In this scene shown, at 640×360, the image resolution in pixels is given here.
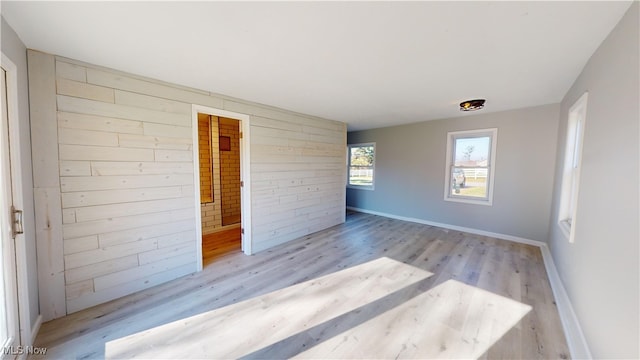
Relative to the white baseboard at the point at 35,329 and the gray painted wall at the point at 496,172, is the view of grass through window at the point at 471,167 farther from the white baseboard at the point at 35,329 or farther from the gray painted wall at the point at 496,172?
the white baseboard at the point at 35,329

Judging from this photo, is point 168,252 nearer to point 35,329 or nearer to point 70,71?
point 35,329

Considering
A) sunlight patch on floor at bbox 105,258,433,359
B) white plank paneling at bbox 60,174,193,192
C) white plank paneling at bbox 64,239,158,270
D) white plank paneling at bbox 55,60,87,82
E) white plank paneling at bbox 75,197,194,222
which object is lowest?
sunlight patch on floor at bbox 105,258,433,359

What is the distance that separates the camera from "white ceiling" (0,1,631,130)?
4.56ft

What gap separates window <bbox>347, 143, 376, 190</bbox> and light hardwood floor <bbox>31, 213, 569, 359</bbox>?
308 centimetres

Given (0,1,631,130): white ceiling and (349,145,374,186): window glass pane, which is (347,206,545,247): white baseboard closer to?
(349,145,374,186): window glass pane

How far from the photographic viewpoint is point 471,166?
15.0 feet

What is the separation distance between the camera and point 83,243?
7.01ft

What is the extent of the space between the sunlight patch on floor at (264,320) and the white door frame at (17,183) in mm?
566

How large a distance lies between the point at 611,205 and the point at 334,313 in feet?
7.09

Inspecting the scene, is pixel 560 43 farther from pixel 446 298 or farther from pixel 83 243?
pixel 83 243

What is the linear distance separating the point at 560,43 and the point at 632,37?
1.74 ft

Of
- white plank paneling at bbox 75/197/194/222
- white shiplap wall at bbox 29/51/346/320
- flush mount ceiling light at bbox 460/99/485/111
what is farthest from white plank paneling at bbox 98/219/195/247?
flush mount ceiling light at bbox 460/99/485/111

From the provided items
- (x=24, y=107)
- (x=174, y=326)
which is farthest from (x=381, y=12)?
(x=174, y=326)

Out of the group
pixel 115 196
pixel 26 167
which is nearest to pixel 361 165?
pixel 115 196
